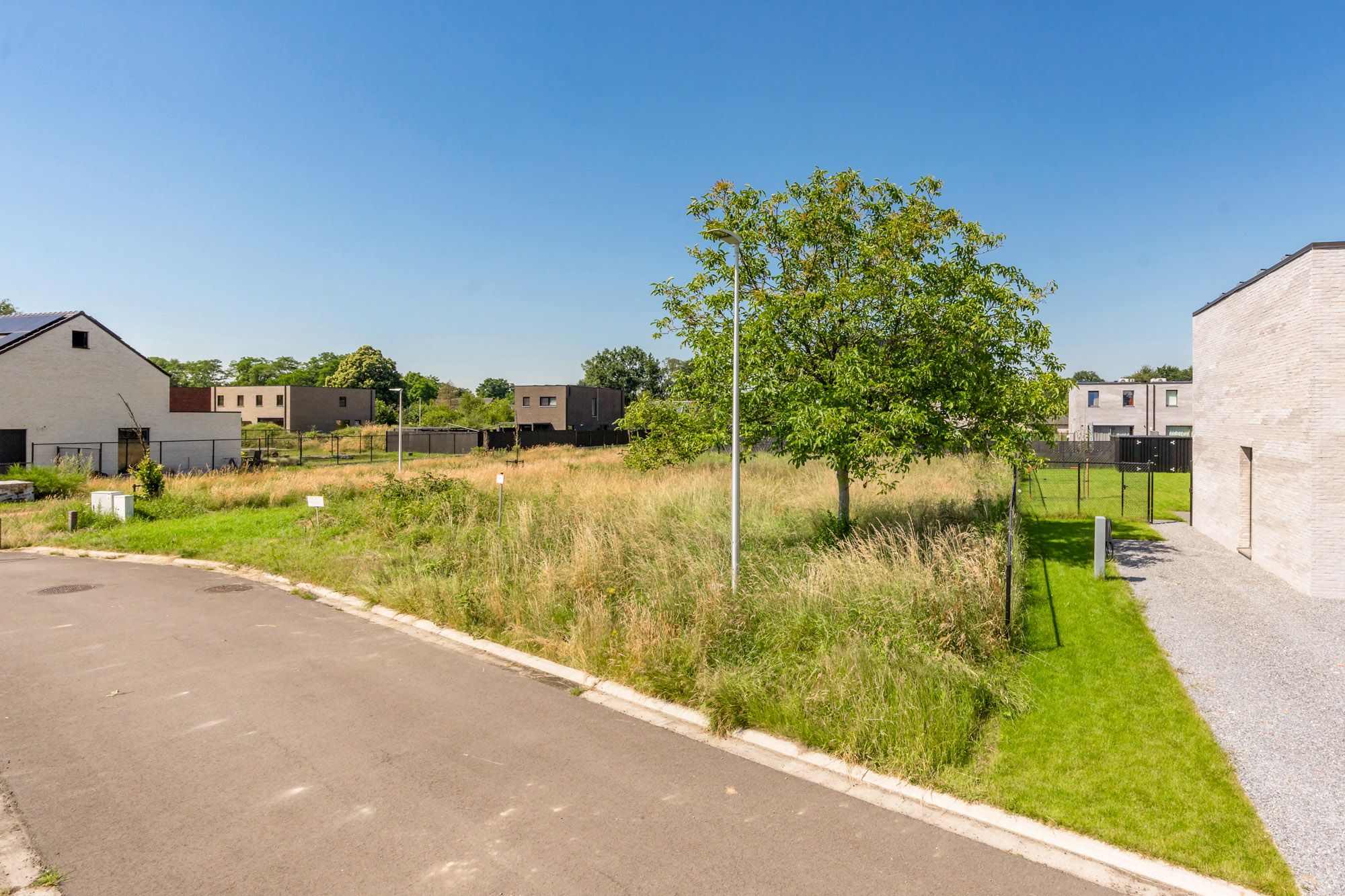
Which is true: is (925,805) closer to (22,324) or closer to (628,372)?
(22,324)

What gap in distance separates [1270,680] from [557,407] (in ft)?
193

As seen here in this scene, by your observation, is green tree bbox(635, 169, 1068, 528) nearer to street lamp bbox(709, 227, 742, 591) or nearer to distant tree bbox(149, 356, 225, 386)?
street lamp bbox(709, 227, 742, 591)

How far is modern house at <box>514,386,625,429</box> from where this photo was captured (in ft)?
208

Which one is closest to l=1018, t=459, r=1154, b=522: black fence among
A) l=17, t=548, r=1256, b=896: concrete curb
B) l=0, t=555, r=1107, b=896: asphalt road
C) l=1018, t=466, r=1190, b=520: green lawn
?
l=1018, t=466, r=1190, b=520: green lawn

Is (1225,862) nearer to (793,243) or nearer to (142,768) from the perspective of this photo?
(142,768)

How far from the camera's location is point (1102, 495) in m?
24.3

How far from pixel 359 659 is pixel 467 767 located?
3346 mm

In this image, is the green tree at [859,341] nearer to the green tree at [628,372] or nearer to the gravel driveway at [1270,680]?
the gravel driveway at [1270,680]

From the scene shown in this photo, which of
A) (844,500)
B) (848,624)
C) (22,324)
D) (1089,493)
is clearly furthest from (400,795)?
(22,324)

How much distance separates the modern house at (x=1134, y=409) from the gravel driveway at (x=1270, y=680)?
39.6 metres

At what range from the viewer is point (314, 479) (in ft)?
79.4

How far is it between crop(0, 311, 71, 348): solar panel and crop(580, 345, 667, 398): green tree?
5529 cm

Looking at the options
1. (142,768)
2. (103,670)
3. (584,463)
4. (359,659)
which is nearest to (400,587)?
(359,659)

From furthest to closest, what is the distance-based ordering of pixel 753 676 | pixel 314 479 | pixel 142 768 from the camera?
pixel 314 479 < pixel 753 676 < pixel 142 768
